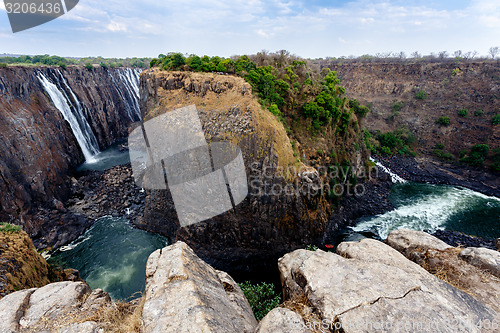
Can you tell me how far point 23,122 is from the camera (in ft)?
84.4

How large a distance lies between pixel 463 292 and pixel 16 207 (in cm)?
3180

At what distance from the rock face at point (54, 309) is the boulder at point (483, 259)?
37.0ft

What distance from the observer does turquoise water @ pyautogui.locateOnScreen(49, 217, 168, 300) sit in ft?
58.5

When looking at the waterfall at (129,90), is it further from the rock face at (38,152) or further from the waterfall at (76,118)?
the waterfall at (76,118)

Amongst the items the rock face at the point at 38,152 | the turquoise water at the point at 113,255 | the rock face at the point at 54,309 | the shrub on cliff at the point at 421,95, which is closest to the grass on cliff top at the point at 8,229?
the rock face at the point at 54,309

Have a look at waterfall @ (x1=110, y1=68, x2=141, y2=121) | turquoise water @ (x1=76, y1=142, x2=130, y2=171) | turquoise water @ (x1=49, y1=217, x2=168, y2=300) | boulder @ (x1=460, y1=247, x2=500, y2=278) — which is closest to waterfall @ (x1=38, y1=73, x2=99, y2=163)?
turquoise water @ (x1=76, y1=142, x2=130, y2=171)

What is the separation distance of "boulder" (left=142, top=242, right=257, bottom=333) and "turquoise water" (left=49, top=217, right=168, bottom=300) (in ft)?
42.8

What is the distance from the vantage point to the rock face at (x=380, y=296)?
514 cm

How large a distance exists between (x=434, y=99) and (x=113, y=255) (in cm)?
6583

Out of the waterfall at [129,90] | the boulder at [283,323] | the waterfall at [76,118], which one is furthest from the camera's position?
the waterfall at [129,90]

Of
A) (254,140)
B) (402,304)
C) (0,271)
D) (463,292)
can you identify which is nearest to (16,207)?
(0,271)

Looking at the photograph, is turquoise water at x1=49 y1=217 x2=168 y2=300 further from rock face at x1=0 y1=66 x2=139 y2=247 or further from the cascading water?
the cascading water

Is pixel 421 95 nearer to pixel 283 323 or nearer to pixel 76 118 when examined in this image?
pixel 283 323

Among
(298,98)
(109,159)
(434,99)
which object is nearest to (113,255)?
(109,159)
